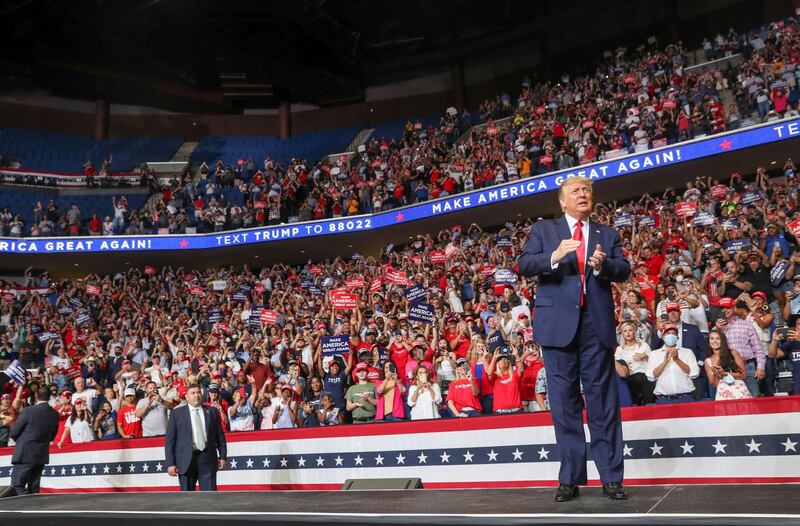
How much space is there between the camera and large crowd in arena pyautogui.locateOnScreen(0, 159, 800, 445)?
332 inches

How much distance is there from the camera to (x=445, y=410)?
945 cm

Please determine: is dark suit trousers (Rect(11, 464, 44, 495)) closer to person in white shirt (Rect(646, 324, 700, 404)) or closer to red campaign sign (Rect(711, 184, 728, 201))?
person in white shirt (Rect(646, 324, 700, 404))

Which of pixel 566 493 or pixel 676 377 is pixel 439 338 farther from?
pixel 566 493

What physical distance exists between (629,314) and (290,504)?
262 inches

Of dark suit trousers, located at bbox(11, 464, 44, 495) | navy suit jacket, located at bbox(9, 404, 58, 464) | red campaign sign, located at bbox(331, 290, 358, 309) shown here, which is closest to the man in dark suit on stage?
navy suit jacket, located at bbox(9, 404, 58, 464)

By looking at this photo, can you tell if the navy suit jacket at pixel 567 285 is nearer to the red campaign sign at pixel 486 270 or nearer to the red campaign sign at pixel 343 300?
the red campaign sign at pixel 343 300

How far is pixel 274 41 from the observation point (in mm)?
30297

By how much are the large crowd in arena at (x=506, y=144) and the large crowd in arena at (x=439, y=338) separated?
236cm

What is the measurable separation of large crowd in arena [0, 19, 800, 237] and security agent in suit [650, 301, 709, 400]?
10544mm

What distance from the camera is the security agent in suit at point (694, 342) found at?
7.61m

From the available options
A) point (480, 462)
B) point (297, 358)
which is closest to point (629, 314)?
point (480, 462)

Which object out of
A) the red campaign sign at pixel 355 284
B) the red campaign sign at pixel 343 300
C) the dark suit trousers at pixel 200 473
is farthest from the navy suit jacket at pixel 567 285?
the red campaign sign at pixel 355 284

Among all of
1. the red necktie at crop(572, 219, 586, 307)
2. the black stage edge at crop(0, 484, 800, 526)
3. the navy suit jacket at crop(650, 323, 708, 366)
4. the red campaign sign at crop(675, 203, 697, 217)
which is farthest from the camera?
the red campaign sign at crop(675, 203, 697, 217)

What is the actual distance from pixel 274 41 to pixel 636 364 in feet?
84.9
